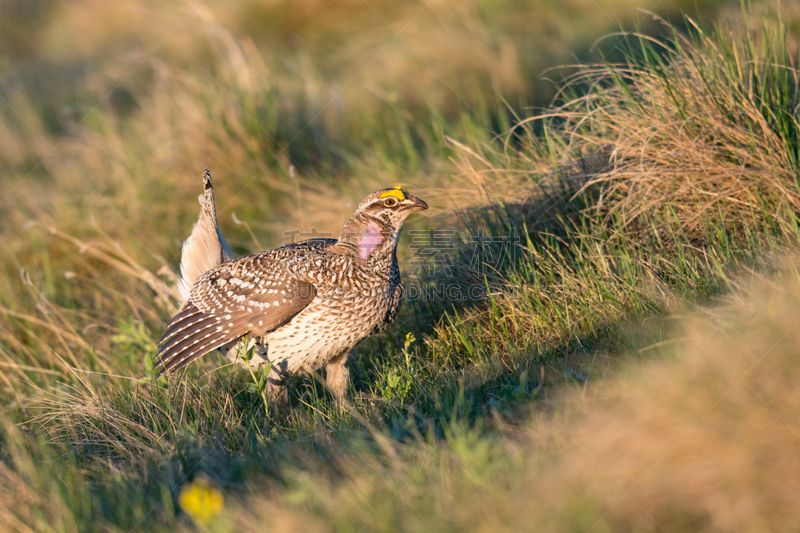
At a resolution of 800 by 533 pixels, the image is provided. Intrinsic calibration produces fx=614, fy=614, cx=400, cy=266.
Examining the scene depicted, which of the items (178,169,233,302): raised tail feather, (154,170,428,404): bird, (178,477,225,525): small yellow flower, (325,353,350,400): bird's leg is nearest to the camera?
(178,477,225,525): small yellow flower

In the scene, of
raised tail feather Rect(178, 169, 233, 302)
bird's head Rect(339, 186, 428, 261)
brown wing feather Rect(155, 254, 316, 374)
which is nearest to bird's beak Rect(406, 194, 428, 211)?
bird's head Rect(339, 186, 428, 261)

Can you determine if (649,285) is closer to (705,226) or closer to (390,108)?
(705,226)

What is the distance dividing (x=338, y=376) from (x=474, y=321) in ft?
3.66

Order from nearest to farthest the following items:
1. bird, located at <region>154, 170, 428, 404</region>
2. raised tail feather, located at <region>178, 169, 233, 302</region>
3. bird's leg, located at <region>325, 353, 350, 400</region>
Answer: bird, located at <region>154, 170, 428, 404</region> < bird's leg, located at <region>325, 353, 350, 400</region> < raised tail feather, located at <region>178, 169, 233, 302</region>

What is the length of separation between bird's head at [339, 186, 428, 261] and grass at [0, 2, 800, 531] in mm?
720

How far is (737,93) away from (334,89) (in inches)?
225

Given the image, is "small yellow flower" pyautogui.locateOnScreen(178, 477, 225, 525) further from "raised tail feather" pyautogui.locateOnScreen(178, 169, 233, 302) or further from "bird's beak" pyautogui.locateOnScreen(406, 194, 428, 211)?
"raised tail feather" pyautogui.locateOnScreen(178, 169, 233, 302)

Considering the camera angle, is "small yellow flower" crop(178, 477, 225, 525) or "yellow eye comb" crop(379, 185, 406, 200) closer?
"small yellow flower" crop(178, 477, 225, 525)

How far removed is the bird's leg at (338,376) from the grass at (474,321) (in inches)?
7.0

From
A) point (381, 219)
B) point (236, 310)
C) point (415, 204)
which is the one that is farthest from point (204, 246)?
point (415, 204)

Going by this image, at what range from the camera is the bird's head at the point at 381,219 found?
180 inches

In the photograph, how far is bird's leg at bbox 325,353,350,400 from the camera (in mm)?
→ 4547

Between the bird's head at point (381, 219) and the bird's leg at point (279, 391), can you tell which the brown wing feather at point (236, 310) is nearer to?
the bird's leg at point (279, 391)

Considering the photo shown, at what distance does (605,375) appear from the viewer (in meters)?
3.38
